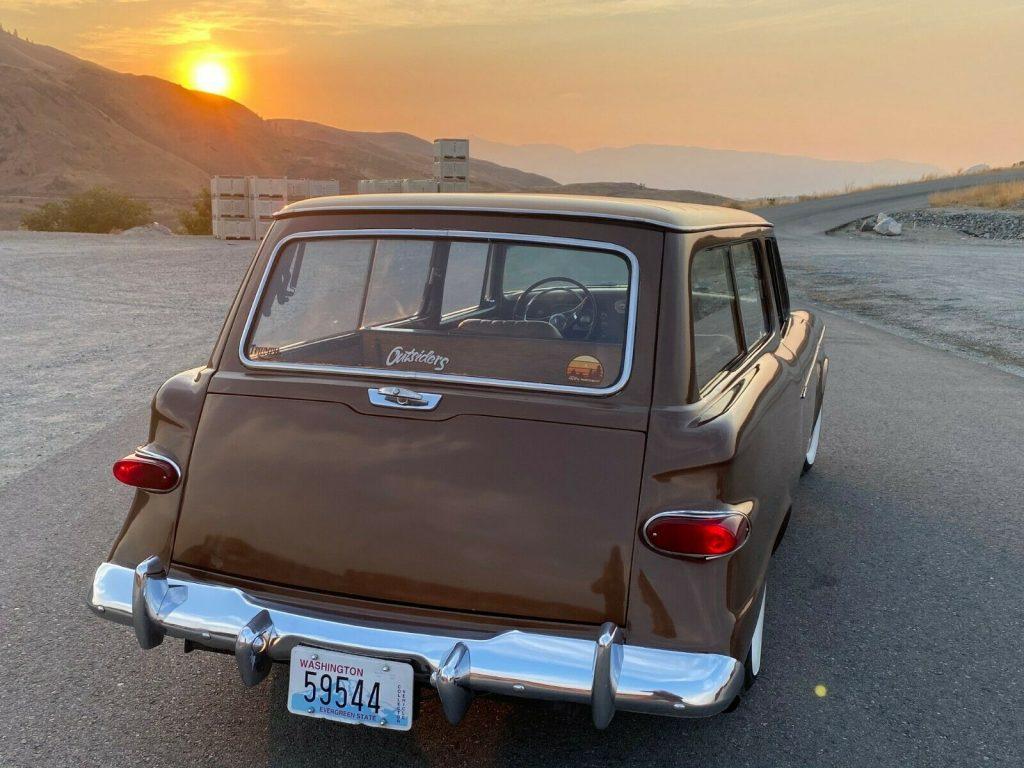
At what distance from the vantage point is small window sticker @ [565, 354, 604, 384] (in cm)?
254

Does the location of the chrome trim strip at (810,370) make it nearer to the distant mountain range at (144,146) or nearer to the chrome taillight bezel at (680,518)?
the chrome taillight bezel at (680,518)

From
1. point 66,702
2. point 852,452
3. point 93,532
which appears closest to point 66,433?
point 93,532

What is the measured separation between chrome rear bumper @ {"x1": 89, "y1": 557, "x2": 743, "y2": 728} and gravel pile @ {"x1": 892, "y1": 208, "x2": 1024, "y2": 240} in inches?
1137

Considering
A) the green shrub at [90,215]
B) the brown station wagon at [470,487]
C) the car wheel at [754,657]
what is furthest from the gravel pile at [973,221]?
the green shrub at [90,215]

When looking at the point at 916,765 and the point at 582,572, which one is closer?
the point at 582,572

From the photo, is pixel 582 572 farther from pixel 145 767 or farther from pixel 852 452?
pixel 852 452

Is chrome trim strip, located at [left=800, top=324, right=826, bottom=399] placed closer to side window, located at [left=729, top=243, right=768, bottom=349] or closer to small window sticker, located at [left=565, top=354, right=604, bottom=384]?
side window, located at [left=729, top=243, right=768, bottom=349]

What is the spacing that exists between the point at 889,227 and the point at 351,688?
99.7ft

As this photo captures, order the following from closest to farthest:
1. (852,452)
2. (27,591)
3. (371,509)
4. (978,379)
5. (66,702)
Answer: (371,509), (66,702), (27,591), (852,452), (978,379)

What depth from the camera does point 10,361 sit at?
331 inches

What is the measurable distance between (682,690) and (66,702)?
1.98m

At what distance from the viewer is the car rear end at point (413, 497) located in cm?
231

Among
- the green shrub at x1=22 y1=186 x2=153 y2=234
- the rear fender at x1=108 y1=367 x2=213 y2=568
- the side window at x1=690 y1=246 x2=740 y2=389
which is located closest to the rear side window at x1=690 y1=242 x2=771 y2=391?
the side window at x1=690 y1=246 x2=740 y2=389

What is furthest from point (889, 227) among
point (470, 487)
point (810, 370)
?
point (470, 487)
